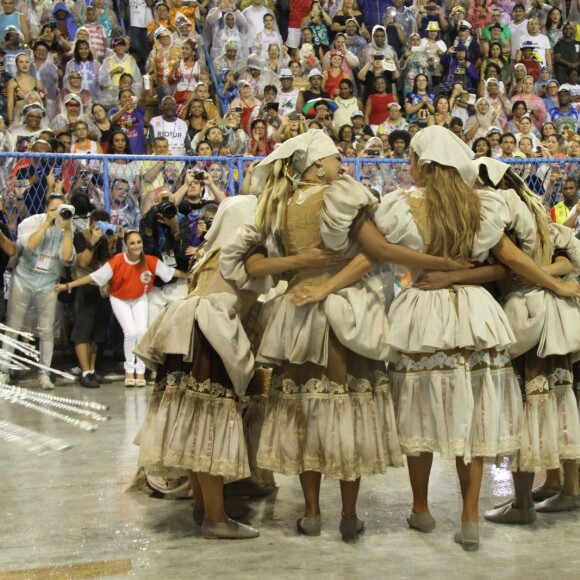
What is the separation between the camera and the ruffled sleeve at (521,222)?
395cm

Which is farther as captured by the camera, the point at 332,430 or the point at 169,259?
the point at 169,259

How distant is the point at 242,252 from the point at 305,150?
1.58 feet

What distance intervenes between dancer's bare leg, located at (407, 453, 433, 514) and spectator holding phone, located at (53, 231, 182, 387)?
4.01 m

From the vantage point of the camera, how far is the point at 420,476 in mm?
3943

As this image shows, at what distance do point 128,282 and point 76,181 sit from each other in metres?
1.01

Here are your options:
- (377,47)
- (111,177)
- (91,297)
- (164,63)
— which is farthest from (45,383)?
(377,47)

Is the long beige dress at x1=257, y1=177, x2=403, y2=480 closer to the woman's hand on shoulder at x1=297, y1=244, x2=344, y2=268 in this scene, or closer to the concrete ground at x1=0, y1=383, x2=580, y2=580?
the woman's hand on shoulder at x1=297, y1=244, x2=344, y2=268

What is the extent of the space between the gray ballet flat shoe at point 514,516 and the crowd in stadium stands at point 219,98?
3.58m

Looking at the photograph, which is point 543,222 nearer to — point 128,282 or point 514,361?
point 514,361

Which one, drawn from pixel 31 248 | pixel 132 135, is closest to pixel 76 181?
pixel 31 248

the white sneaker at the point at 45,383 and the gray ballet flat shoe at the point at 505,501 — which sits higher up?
the gray ballet flat shoe at the point at 505,501

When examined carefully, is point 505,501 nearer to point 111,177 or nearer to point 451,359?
point 451,359

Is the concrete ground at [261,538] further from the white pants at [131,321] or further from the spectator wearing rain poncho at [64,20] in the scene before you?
the spectator wearing rain poncho at [64,20]

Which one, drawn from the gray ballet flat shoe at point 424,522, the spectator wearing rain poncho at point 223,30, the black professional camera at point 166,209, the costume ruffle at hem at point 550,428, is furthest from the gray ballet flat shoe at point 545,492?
the spectator wearing rain poncho at point 223,30
